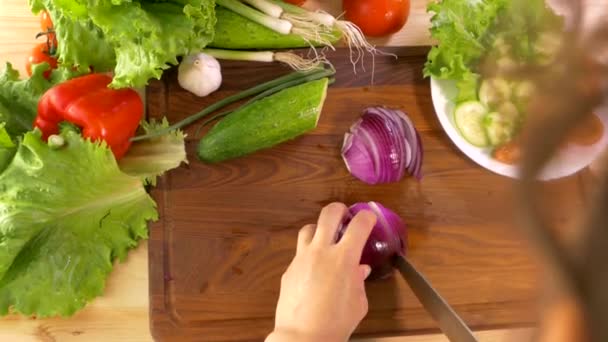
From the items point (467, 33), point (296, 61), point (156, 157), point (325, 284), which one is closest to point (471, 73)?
point (467, 33)

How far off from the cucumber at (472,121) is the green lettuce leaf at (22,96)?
26.3 inches

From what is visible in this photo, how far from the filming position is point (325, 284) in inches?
35.2

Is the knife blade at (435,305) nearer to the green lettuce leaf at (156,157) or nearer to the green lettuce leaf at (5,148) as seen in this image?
the green lettuce leaf at (156,157)

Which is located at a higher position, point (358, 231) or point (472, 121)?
point (472, 121)

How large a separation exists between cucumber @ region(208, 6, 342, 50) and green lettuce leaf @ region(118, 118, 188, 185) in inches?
7.3

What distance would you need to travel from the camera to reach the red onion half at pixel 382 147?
103 centimetres

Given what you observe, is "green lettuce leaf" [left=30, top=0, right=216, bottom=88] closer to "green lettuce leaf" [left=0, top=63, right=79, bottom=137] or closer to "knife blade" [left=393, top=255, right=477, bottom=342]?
"green lettuce leaf" [left=0, top=63, right=79, bottom=137]

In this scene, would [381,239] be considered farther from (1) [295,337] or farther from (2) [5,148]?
(2) [5,148]

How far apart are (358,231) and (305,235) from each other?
0.30ft

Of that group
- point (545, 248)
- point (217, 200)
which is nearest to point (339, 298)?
point (217, 200)

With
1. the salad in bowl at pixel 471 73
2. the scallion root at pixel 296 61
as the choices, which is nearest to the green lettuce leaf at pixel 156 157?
the scallion root at pixel 296 61

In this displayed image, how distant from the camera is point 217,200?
1.05 m

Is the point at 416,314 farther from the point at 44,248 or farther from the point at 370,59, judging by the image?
the point at 44,248

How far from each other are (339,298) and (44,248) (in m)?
0.47
